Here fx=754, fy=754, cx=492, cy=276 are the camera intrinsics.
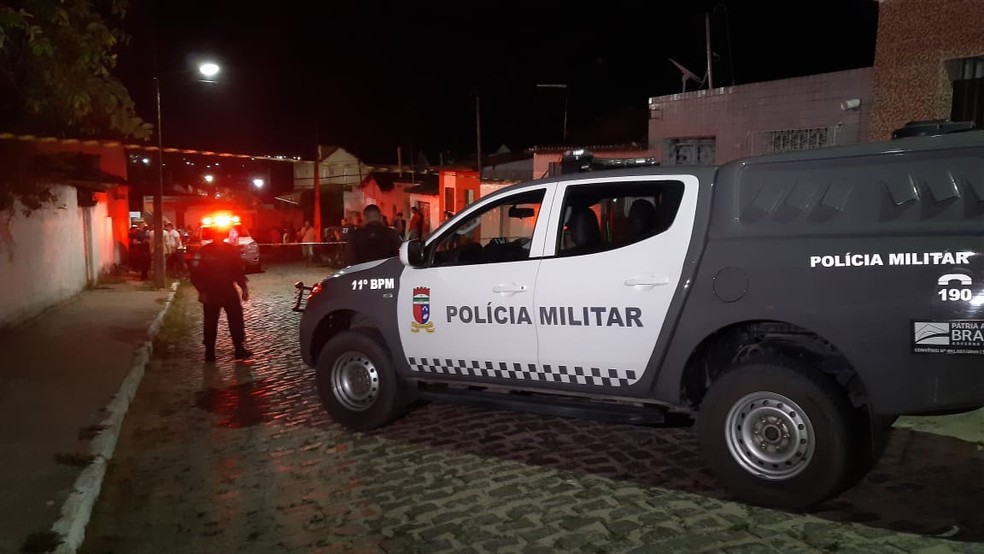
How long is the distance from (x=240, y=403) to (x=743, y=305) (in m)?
5.08

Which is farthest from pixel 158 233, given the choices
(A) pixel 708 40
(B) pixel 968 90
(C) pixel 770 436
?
(C) pixel 770 436

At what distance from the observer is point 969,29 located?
326 inches

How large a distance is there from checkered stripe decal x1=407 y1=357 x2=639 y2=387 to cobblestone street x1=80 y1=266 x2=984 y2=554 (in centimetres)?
63

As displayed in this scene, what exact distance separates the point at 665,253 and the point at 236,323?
21.9 feet

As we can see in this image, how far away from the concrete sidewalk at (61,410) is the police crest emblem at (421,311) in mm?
2417

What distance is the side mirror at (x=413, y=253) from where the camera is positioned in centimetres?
582

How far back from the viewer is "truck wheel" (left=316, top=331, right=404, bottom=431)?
20.0ft

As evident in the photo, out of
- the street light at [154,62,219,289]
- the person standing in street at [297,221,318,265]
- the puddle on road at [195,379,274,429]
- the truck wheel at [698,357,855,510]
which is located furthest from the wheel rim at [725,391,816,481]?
the person standing in street at [297,221,318,265]

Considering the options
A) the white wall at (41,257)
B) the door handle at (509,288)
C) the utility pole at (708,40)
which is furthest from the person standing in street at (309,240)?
the door handle at (509,288)

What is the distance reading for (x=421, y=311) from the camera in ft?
19.0

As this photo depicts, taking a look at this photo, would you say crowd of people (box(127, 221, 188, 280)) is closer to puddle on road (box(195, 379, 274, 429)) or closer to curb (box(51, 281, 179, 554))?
curb (box(51, 281, 179, 554))

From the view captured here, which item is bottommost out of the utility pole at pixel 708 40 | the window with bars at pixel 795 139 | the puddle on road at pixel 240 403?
the puddle on road at pixel 240 403

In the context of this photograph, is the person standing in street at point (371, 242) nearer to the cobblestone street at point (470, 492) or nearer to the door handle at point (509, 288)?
the cobblestone street at point (470, 492)

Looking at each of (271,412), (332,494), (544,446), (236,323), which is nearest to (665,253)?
(544,446)
